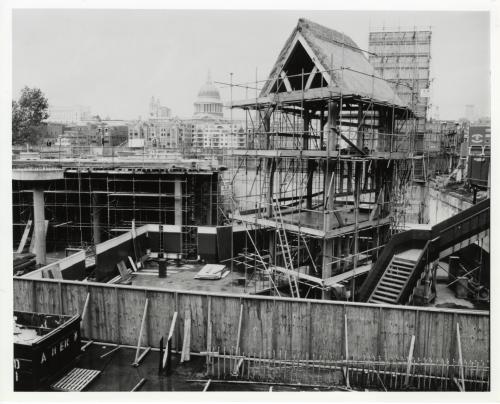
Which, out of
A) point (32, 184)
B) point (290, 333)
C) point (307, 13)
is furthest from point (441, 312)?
point (32, 184)

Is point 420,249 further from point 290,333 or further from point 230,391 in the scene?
point 230,391

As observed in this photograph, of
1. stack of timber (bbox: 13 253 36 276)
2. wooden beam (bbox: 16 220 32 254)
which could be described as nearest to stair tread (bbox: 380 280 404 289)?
stack of timber (bbox: 13 253 36 276)

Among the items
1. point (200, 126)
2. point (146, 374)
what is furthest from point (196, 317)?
point (200, 126)

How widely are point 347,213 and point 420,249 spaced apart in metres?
4.58

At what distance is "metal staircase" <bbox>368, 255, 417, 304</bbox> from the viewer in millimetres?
18109

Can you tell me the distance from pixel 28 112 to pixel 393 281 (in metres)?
42.9

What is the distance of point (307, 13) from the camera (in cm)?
1334

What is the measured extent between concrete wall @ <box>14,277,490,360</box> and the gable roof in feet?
27.9

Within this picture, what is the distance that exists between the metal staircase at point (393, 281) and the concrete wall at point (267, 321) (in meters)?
3.49

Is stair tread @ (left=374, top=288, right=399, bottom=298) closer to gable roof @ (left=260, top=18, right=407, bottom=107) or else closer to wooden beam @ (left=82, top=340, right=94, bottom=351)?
gable roof @ (left=260, top=18, right=407, bottom=107)

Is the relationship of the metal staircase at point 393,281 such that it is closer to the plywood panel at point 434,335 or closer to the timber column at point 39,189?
the plywood panel at point 434,335

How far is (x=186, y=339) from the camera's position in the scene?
15422 millimetres

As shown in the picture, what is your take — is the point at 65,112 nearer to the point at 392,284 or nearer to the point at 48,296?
the point at 48,296

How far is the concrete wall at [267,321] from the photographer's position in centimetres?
1424
